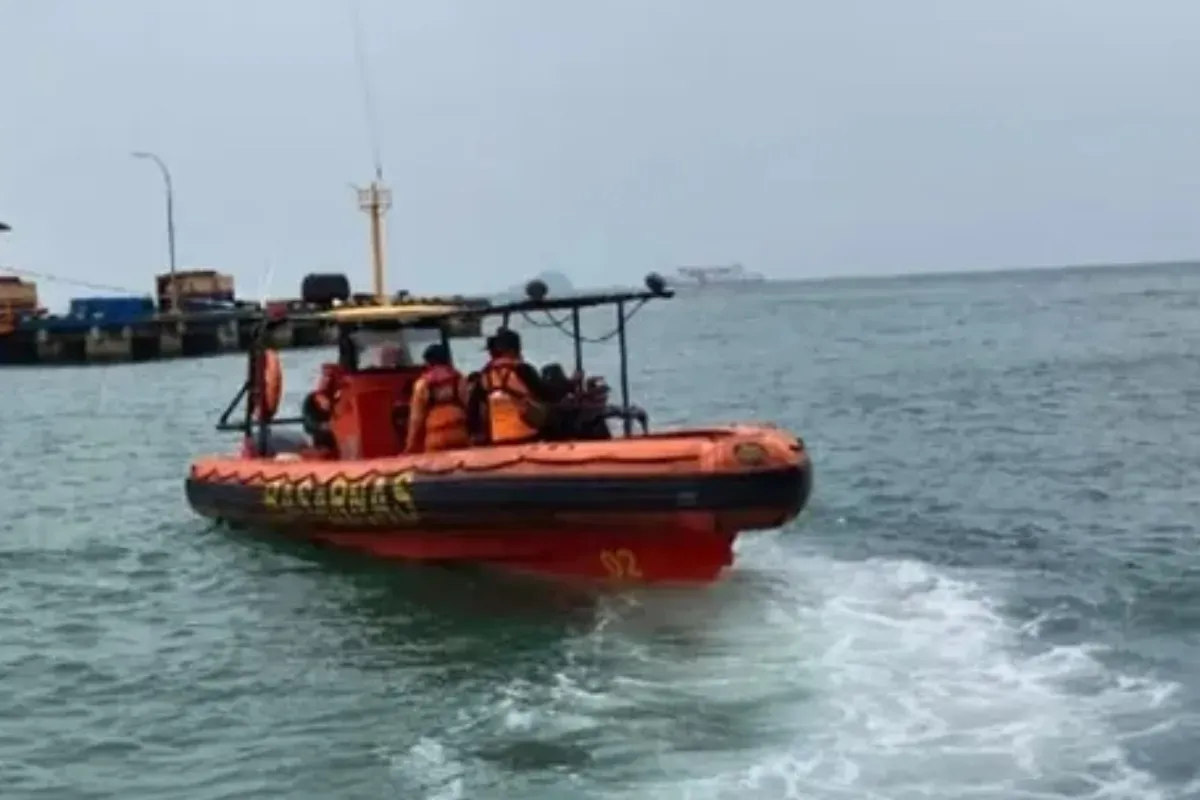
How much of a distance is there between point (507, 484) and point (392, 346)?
330 cm

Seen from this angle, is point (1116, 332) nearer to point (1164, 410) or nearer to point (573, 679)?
point (1164, 410)

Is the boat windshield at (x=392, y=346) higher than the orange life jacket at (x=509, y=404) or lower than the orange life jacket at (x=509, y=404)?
higher

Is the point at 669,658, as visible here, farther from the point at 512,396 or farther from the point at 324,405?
the point at 324,405

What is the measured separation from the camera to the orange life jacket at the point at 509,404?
1270cm

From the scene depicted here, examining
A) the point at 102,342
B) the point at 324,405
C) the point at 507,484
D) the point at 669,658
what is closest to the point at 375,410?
the point at 324,405

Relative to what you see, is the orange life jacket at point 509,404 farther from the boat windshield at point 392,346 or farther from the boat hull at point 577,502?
the boat windshield at point 392,346

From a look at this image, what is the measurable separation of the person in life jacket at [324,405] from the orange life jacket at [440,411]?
1710 mm

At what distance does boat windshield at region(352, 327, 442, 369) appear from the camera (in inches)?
581

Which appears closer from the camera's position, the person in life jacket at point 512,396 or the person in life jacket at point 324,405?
the person in life jacket at point 512,396

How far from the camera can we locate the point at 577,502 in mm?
11500

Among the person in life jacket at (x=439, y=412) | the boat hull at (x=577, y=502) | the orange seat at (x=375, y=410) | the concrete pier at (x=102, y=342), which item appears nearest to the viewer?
the boat hull at (x=577, y=502)

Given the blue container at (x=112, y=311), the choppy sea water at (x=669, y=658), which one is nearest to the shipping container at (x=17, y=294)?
the blue container at (x=112, y=311)

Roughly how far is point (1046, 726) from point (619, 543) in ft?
13.1

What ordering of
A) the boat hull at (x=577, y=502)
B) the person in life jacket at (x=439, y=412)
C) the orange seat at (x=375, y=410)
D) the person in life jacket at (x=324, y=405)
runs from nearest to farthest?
the boat hull at (x=577, y=502)
the person in life jacket at (x=439, y=412)
the orange seat at (x=375, y=410)
the person in life jacket at (x=324, y=405)
